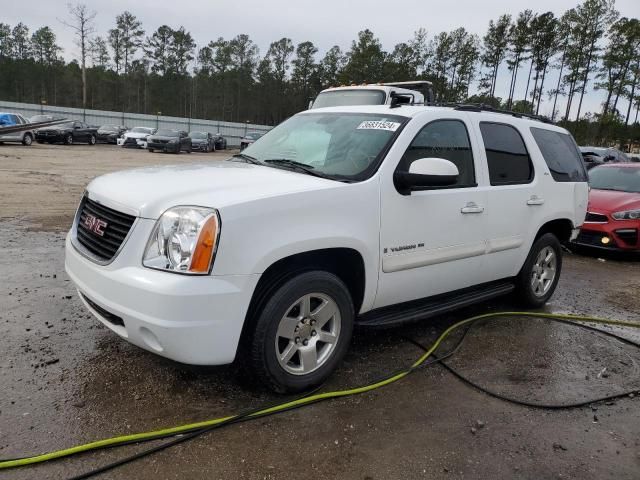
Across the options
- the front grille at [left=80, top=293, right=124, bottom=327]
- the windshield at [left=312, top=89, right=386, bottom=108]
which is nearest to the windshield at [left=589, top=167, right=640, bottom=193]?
the windshield at [left=312, top=89, right=386, bottom=108]

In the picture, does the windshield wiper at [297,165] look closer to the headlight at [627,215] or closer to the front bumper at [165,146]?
the headlight at [627,215]

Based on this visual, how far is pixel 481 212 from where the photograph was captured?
13.4ft

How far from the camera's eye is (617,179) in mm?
9227

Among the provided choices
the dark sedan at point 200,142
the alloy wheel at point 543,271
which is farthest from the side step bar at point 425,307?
the dark sedan at point 200,142

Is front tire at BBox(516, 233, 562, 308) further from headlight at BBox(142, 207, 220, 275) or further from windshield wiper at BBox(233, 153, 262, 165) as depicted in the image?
headlight at BBox(142, 207, 220, 275)

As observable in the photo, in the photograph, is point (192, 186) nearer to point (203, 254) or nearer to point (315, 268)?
point (203, 254)

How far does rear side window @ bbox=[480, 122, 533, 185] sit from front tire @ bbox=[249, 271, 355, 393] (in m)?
1.94

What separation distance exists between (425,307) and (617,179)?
7.30 metres

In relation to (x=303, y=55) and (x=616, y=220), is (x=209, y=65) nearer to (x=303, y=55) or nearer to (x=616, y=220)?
(x=303, y=55)

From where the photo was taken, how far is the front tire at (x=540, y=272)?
4914 millimetres

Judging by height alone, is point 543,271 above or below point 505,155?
below

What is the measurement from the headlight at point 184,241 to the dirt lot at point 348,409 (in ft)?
1.88

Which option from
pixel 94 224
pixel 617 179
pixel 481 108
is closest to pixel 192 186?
pixel 94 224

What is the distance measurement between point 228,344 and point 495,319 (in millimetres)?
3056
